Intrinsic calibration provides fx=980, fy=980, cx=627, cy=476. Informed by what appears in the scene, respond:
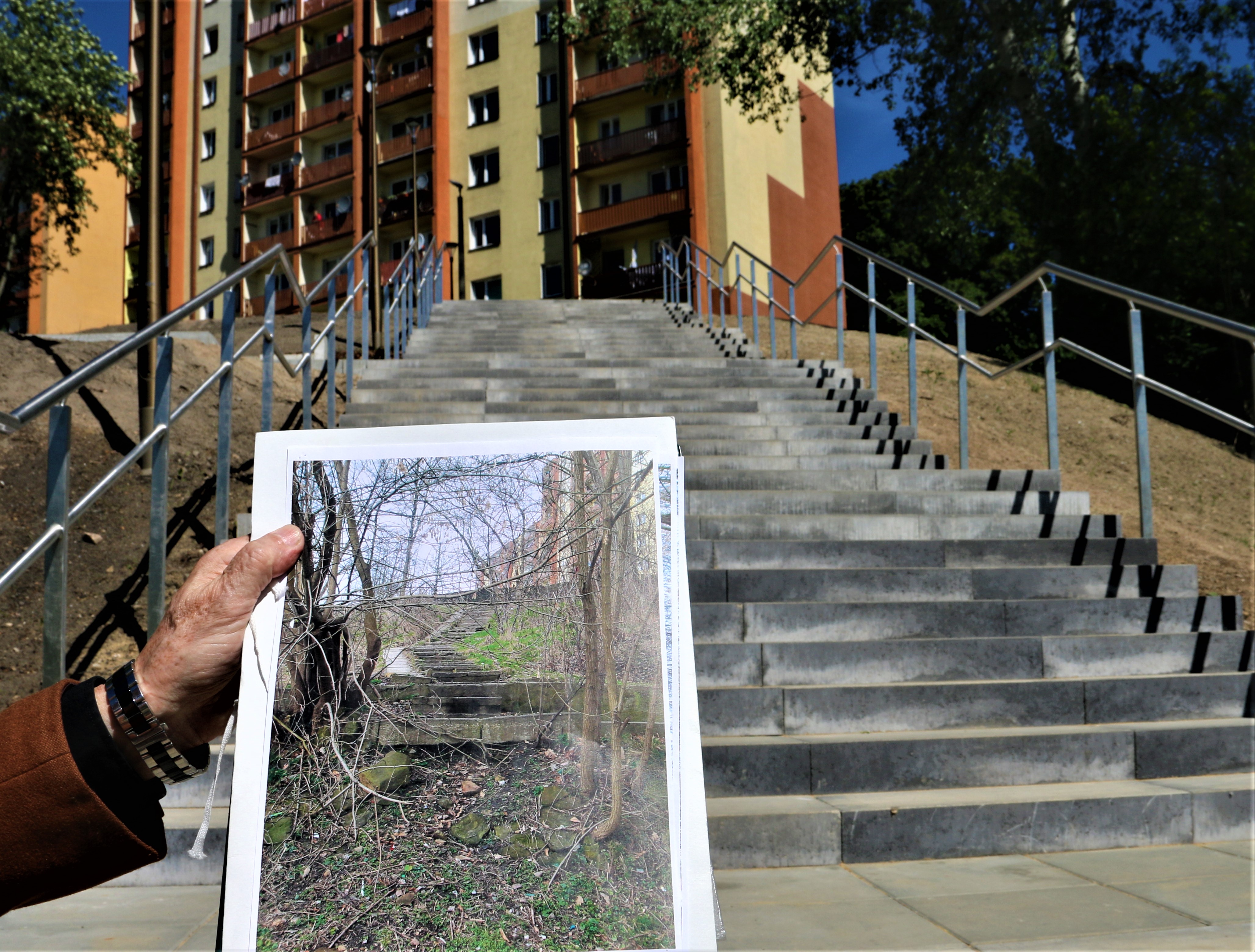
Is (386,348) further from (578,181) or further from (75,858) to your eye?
(578,181)

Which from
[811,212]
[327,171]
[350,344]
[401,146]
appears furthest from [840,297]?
[327,171]

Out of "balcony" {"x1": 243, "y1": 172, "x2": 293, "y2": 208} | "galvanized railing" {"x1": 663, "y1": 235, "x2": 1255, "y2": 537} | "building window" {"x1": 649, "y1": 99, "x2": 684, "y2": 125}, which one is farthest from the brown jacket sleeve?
"balcony" {"x1": 243, "y1": 172, "x2": 293, "y2": 208}

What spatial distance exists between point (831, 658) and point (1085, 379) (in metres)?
21.4

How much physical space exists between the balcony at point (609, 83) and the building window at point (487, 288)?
20.1 feet

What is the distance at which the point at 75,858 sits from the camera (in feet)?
3.30

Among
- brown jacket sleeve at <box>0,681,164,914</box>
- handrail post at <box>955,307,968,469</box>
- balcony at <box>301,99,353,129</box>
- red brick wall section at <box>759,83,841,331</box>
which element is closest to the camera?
brown jacket sleeve at <box>0,681,164,914</box>

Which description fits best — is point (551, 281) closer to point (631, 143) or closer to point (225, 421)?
point (631, 143)

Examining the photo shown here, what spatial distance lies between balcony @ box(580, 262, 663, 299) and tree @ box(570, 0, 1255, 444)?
9.46 meters

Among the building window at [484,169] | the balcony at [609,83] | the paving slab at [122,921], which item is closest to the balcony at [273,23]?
the building window at [484,169]

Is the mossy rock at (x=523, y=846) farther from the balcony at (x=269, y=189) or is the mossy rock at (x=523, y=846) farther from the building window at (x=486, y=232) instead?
the balcony at (x=269, y=189)

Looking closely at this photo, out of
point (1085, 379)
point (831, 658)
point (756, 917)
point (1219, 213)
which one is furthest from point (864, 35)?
point (756, 917)

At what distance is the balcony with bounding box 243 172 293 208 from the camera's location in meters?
36.6

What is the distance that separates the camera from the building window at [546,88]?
30.9 m

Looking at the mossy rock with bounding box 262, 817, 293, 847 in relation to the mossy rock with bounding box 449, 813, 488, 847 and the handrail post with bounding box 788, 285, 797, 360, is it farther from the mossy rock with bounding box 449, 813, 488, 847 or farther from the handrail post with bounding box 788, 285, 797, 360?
the handrail post with bounding box 788, 285, 797, 360
